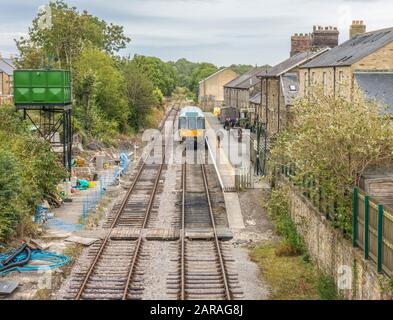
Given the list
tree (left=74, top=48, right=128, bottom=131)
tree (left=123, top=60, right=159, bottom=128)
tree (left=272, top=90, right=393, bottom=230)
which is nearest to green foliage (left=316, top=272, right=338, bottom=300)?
tree (left=272, top=90, right=393, bottom=230)

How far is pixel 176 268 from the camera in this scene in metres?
16.5

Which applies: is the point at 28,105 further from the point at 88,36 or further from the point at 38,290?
the point at 88,36

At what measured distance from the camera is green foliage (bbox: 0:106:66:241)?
58.9 feet

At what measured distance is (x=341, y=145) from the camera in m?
14.4

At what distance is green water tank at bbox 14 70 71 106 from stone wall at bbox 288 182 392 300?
13.5 meters

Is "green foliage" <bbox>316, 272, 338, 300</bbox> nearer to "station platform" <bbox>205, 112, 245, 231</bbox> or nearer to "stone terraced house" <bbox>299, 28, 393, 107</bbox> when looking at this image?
"station platform" <bbox>205, 112, 245, 231</bbox>

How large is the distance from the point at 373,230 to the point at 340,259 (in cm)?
201

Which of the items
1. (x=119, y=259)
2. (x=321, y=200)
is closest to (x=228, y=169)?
(x=119, y=259)

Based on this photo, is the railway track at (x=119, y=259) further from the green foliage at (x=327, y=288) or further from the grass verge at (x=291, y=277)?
the green foliage at (x=327, y=288)

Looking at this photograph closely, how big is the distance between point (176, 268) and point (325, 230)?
3.95 meters

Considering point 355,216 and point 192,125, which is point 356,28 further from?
point 355,216

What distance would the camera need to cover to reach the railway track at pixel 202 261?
1448 cm

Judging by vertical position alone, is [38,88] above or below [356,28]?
below
